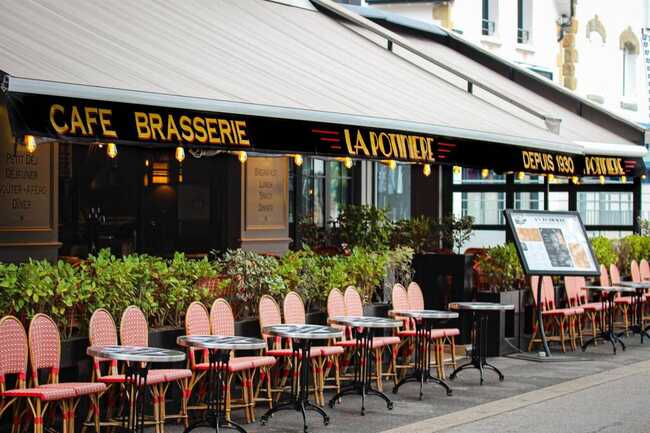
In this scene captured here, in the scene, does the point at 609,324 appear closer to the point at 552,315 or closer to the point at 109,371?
the point at 552,315

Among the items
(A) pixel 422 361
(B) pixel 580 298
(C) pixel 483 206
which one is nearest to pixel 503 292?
(B) pixel 580 298

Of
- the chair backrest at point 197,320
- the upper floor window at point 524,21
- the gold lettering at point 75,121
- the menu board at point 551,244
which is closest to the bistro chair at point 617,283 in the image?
the menu board at point 551,244

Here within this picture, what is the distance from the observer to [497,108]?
1720 centimetres

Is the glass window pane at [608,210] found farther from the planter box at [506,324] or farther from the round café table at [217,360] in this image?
the round café table at [217,360]

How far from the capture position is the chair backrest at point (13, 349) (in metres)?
9.46

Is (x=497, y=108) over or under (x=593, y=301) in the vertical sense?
over

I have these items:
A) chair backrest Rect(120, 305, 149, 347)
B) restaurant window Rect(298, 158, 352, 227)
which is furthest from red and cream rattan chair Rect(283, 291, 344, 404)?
restaurant window Rect(298, 158, 352, 227)

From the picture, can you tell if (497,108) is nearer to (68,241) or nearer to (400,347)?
(400,347)

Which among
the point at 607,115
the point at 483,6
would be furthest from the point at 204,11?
the point at 483,6

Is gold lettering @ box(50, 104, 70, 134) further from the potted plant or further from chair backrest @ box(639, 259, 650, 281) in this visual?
chair backrest @ box(639, 259, 650, 281)

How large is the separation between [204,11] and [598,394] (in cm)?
580

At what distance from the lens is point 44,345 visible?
32.1ft

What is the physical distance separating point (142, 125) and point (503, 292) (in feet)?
23.1

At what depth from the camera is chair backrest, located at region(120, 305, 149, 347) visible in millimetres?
10469
